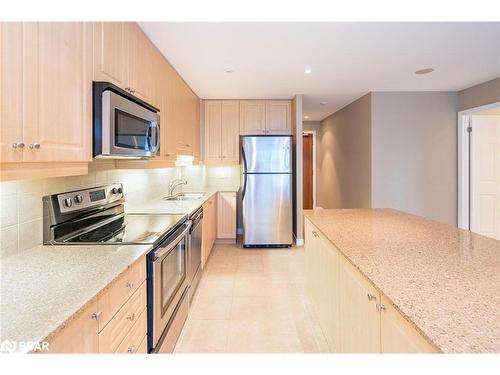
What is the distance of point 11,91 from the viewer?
100 cm

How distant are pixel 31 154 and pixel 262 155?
346 cm

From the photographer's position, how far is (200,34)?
2424mm

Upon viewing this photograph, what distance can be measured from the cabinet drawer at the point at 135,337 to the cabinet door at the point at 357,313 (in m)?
1.03

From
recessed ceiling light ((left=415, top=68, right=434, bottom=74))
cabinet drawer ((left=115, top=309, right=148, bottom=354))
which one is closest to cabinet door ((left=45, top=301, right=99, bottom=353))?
cabinet drawer ((left=115, top=309, right=148, bottom=354))

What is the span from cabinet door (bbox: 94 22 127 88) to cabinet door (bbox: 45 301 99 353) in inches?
47.8

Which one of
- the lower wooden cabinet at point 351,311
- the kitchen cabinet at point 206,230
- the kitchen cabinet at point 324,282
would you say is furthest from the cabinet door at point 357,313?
the kitchen cabinet at point 206,230

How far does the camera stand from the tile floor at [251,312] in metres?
2.09

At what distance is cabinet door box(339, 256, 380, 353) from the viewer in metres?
1.18

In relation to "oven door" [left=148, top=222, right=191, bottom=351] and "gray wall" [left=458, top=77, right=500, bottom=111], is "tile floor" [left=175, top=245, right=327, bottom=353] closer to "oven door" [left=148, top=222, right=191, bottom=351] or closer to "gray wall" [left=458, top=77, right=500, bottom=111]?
"oven door" [left=148, top=222, right=191, bottom=351]
